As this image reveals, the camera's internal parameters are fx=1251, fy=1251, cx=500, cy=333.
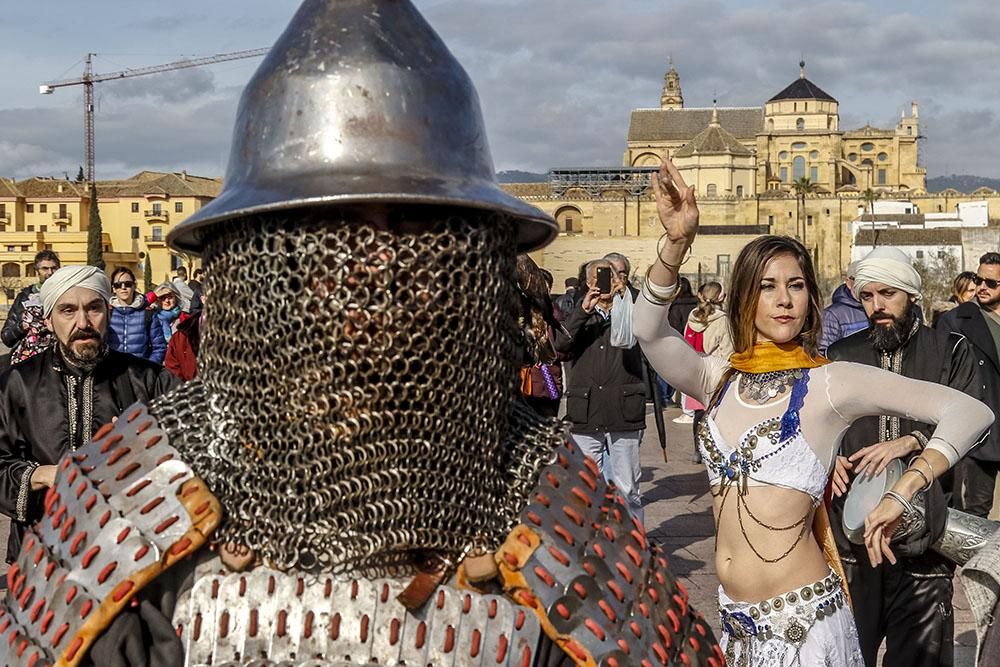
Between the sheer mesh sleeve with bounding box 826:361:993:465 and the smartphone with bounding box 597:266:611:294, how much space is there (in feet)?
12.7

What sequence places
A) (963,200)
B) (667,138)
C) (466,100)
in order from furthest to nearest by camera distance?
(667,138), (963,200), (466,100)

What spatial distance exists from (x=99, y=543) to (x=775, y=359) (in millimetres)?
2000

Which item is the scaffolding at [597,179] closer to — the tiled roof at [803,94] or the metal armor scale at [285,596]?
the tiled roof at [803,94]

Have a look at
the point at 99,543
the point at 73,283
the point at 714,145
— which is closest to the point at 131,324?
the point at 73,283

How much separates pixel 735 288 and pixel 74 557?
206 cm

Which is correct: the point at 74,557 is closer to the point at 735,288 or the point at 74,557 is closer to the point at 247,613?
the point at 247,613

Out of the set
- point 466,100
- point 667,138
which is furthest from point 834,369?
point 667,138

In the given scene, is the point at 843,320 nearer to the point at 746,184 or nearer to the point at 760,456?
the point at 760,456

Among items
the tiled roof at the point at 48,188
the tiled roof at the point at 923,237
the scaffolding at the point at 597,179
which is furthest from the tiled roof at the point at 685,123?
the tiled roof at the point at 48,188

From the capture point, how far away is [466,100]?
7.34 ft

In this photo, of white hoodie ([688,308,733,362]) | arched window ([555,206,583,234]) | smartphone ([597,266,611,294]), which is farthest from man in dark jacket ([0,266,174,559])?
arched window ([555,206,583,234])

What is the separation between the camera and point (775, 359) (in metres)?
3.47

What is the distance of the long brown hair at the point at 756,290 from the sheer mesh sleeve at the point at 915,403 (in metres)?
0.16

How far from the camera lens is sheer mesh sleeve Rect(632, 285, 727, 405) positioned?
340 cm
